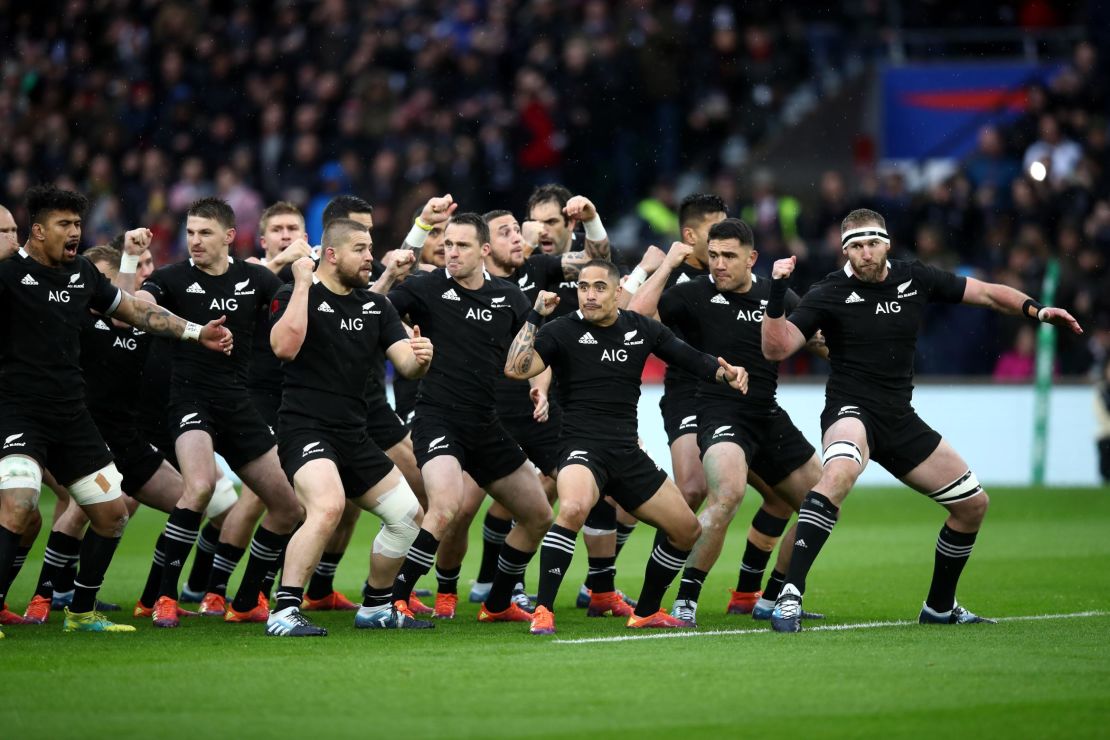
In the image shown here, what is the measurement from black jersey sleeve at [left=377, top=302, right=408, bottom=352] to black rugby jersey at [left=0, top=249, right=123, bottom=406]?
6.06ft

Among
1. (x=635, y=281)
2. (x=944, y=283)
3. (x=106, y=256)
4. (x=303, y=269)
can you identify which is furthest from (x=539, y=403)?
(x=106, y=256)

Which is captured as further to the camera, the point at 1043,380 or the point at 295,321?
the point at 1043,380

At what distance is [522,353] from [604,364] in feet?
1.79

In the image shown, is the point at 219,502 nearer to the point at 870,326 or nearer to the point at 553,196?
the point at 553,196

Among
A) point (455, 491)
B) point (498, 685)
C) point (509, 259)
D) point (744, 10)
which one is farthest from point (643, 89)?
point (498, 685)

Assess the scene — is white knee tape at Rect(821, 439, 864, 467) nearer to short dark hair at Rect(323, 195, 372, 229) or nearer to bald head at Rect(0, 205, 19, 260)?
short dark hair at Rect(323, 195, 372, 229)

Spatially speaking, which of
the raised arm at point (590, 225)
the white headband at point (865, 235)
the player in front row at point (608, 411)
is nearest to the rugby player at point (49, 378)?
→ the player in front row at point (608, 411)

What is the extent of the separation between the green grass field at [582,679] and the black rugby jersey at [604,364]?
4.37 feet

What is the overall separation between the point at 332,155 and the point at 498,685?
1889 cm

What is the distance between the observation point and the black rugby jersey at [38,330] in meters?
10.4

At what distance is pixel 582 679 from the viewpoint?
28.7ft

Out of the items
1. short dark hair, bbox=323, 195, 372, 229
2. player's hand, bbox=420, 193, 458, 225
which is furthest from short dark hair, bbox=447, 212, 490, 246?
short dark hair, bbox=323, 195, 372, 229

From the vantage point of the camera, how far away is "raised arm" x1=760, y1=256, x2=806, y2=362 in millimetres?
10797

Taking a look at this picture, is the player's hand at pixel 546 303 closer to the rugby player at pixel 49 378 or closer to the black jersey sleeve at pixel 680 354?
the black jersey sleeve at pixel 680 354
